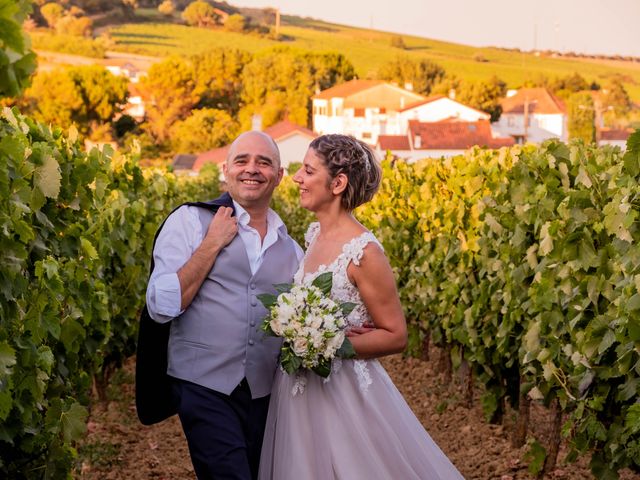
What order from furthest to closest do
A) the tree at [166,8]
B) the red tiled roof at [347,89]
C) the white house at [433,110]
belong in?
the tree at [166,8] → the red tiled roof at [347,89] → the white house at [433,110]

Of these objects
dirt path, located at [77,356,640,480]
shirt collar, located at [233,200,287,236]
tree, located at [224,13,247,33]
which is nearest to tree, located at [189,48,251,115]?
tree, located at [224,13,247,33]

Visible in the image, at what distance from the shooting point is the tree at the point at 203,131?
297 ft

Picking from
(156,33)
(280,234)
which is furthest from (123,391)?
(156,33)

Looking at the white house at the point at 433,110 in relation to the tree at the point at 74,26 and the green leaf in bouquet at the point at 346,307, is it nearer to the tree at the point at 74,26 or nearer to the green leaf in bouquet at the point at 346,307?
the tree at the point at 74,26

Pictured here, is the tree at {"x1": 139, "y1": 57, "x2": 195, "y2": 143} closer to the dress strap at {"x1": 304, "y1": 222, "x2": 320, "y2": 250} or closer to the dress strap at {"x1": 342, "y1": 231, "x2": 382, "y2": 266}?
the dress strap at {"x1": 304, "y1": 222, "x2": 320, "y2": 250}

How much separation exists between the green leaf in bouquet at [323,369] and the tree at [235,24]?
146 metres

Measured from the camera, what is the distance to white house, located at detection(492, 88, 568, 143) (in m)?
102

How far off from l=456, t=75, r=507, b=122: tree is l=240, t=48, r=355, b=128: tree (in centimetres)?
1490

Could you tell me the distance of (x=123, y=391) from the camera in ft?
33.6

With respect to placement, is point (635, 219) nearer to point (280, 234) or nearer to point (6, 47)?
point (280, 234)

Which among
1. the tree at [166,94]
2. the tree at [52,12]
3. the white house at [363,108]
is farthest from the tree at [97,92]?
the tree at [52,12]

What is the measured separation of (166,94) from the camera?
96188 mm

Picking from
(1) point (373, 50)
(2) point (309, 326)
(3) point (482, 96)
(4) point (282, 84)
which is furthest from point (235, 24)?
(2) point (309, 326)

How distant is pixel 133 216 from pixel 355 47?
137m
